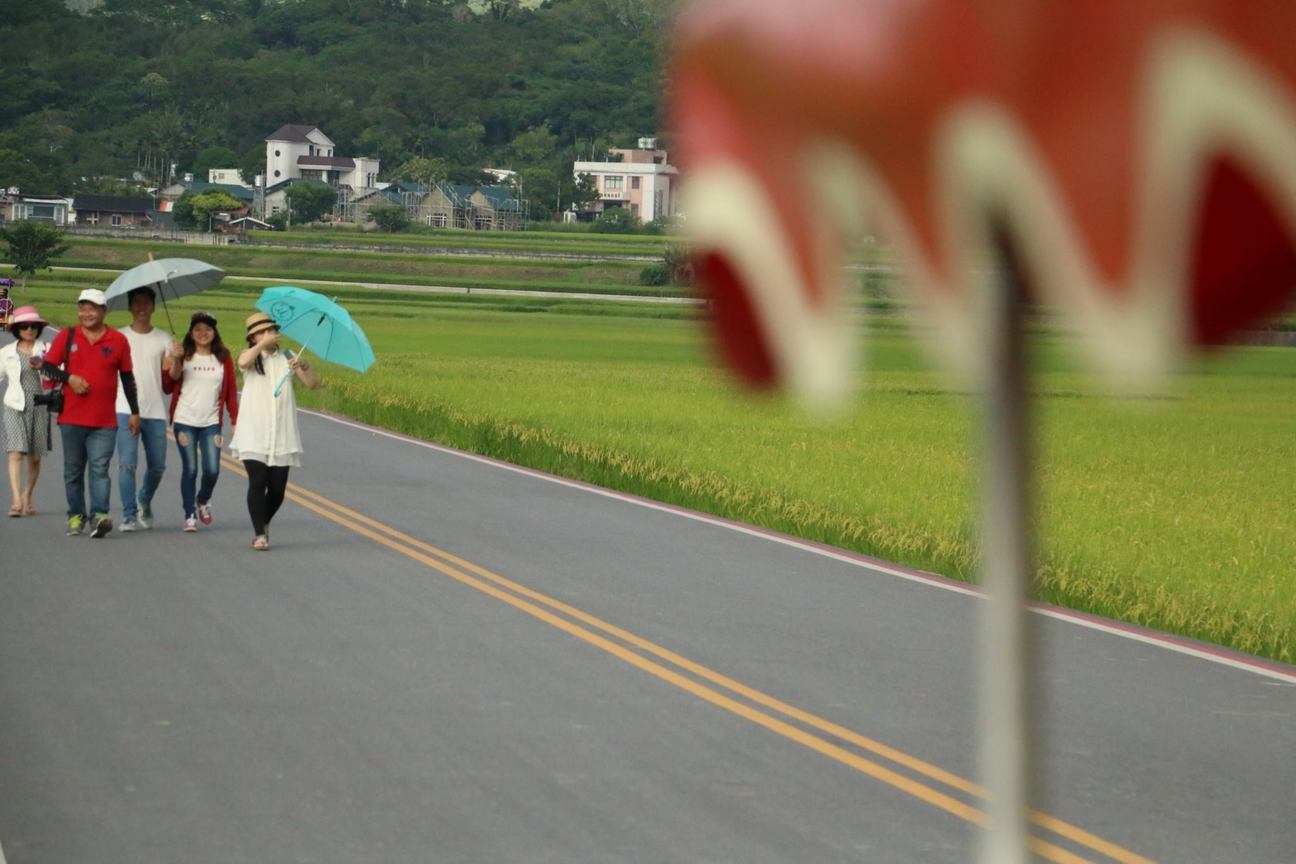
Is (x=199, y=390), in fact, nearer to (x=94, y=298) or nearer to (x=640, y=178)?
(x=94, y=298)

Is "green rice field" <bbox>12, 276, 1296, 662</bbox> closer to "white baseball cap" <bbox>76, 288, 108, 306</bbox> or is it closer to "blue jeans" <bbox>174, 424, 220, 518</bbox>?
"blue jeans" <bbox>174, 424, 220, 518</bbox>

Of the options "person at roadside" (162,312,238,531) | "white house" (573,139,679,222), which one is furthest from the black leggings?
"white house" (573,139,679,222)

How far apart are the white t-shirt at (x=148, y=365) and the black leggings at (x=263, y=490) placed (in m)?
1.38

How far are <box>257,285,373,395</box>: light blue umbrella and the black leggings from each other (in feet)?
3.18

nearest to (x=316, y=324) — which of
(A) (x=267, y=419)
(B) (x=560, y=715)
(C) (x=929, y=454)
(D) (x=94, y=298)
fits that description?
(A) (x=267, y=419)

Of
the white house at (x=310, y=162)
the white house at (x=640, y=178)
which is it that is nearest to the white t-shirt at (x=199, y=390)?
the white house at (x=640, y=178)

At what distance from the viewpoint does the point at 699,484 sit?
71.0 ft

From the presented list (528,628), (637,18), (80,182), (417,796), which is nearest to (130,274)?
Result: (528,628)

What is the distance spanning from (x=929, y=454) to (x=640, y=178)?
28.4m

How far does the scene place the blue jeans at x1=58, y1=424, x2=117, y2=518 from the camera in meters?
15.0

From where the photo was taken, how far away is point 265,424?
14547 mm

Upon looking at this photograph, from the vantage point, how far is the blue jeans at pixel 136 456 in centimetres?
1541

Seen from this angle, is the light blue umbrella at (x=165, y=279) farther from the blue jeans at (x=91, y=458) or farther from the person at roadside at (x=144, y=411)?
the blue jeans at (x=91, y=458)

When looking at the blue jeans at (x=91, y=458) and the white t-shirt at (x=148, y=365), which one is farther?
the white t-shirt at (x=148, y=365)
